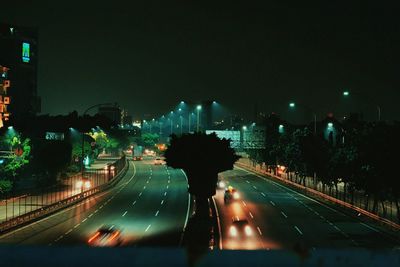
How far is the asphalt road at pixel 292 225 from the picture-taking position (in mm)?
31391

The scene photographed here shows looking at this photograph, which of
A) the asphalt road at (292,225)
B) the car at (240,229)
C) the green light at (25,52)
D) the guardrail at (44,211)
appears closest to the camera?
the asphalt road at (292,225)

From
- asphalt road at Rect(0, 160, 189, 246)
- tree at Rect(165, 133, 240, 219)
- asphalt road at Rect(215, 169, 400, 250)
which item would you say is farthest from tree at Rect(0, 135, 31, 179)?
tree at Rect(165, 133, 240, 219)

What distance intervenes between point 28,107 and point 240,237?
11154cm

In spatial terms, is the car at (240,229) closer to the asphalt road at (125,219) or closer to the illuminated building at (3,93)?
the asphalt road at (125,219)

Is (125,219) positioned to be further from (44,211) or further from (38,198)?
(38,198)

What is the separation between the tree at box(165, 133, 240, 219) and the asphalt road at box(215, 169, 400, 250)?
2.75 metres

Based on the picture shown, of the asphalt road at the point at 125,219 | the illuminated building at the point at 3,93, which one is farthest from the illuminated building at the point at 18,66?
the asphalt road at the point at 125,219

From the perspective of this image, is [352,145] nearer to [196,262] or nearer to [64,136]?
[196,262]

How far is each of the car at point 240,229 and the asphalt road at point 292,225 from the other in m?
0.31

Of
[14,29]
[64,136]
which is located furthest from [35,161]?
[14,29]

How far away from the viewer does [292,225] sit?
39.9 metres

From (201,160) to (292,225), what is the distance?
8.36m

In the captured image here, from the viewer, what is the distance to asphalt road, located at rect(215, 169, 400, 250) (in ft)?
103

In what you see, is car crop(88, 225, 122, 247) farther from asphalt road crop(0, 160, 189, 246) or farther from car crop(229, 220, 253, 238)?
car crop(229, 220, 253, 238)
